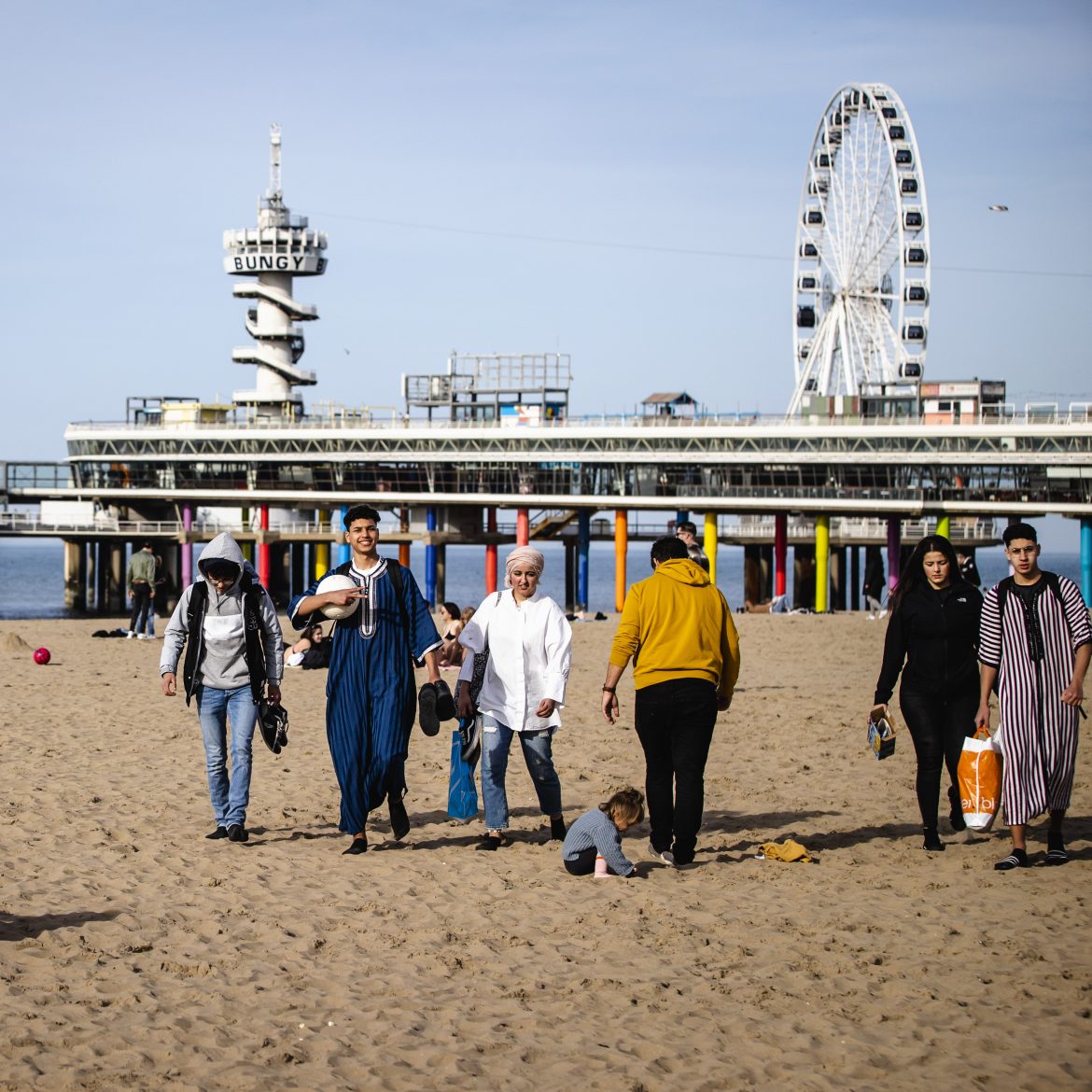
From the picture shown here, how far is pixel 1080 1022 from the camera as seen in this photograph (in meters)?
5.50

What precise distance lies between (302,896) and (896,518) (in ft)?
154

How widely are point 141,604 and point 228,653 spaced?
16665 mm

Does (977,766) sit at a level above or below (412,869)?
above

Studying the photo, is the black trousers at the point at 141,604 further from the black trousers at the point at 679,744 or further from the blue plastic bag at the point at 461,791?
the black trousers at the point at 679,744

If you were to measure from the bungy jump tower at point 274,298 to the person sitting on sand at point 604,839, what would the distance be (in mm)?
57869

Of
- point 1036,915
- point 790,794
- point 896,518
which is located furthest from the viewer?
point 896,518

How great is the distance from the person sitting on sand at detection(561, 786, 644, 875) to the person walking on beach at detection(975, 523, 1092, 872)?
1.98m

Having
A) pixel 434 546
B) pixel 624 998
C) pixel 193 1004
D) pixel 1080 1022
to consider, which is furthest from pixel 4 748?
pixel 434 546

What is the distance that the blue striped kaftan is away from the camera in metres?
8.17

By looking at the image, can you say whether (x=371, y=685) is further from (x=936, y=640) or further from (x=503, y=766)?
(x=936, y=640)

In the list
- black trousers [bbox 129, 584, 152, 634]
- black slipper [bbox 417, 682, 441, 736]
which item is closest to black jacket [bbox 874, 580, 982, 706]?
black slipper [bbox 417, 682, 441, 736]

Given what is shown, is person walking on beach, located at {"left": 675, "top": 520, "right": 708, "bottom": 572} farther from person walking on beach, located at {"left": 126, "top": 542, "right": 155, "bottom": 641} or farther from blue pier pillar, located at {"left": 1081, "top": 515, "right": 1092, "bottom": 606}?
blue pier pillar, located at {"left": 1081, "top": 515, "right": 1092, "bottom": 606}

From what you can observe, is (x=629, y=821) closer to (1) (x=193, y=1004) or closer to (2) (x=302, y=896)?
(2) (x=302, y=896)

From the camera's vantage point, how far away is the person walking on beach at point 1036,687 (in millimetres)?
8039
